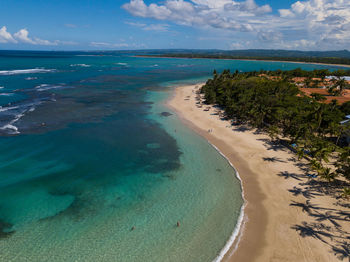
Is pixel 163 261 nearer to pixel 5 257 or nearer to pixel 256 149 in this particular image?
pixel 5 257

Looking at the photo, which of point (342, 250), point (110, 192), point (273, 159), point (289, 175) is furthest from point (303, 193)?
point (110, 192)

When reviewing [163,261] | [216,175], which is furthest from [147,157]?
[163,261]

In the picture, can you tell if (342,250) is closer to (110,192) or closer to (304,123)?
(110,192)

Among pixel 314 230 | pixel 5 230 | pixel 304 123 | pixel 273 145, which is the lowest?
pixel 5 230

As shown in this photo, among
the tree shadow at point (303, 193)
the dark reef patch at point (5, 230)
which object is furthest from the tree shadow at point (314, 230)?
the dark reef patch at point (5, 230)

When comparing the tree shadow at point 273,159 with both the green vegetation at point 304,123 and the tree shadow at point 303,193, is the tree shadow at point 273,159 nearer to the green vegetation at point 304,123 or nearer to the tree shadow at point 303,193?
the green vegetation at point 304,123

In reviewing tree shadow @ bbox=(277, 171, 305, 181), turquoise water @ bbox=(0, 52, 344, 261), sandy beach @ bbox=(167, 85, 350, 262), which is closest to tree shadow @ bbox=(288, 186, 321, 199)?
sandy beach @ bbox=(167, 85, 350, 262)
